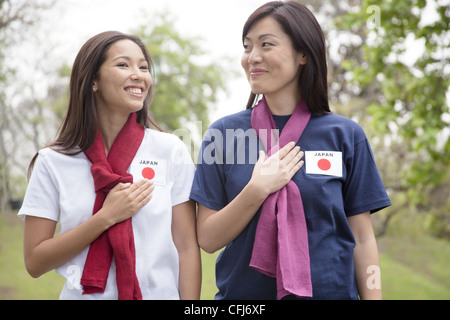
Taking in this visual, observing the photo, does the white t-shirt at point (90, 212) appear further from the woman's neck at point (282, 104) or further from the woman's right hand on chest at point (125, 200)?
the woman's neck at point (282, 104)

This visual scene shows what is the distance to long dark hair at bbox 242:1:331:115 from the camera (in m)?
1.87

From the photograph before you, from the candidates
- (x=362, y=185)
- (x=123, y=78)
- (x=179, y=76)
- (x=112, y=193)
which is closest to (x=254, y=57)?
(x=123, y=78)

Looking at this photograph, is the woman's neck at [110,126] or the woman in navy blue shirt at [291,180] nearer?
the woman in navy blue shirt at [291,180]

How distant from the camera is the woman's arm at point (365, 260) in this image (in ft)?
6.01

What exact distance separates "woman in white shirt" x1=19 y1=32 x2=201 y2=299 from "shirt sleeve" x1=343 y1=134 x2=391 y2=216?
62cm

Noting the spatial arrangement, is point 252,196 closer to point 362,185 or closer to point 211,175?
point 211,175

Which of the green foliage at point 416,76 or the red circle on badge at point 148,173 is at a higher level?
the green foliage at point 416,76

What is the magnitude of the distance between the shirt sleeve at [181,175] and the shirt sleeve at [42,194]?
0.45 m

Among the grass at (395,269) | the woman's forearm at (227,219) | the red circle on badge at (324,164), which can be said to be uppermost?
the red circle on badge at (324,164)

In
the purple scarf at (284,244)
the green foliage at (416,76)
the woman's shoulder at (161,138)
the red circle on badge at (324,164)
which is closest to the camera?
the purple scarf at (284,244)

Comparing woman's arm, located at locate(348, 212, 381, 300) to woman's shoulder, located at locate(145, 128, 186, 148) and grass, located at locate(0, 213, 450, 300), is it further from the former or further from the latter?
grass, located at locate(0, 213, 450, 300)

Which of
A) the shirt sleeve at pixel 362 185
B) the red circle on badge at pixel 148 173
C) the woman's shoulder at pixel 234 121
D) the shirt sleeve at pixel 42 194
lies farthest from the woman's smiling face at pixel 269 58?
the shirt sleeve at pixel 42 194
